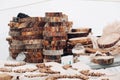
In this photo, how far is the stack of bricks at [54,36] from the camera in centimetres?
190

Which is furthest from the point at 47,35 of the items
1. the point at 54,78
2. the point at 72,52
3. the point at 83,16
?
the point at 54,78

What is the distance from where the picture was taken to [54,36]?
1.90 meters

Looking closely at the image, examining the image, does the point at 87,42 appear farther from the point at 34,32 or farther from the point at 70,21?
the point at 34,32

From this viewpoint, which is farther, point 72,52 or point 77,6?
point 77,6

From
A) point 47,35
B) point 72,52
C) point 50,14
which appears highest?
point 50,14

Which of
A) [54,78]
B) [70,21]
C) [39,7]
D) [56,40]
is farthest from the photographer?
[39,7]

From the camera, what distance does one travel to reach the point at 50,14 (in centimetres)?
196

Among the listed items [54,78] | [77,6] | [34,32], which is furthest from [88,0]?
[54,78]

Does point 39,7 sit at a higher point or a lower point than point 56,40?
higher

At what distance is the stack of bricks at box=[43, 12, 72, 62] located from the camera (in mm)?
1899

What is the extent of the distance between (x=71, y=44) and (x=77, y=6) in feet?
1.08

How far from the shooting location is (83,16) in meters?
2.09

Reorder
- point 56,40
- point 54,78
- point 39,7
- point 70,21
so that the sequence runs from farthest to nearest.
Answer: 1. point 39,7
2. point 70,21
3. point 56,40
4. point 54,78

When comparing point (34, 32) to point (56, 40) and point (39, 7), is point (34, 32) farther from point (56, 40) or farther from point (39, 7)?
point (39, 7)
